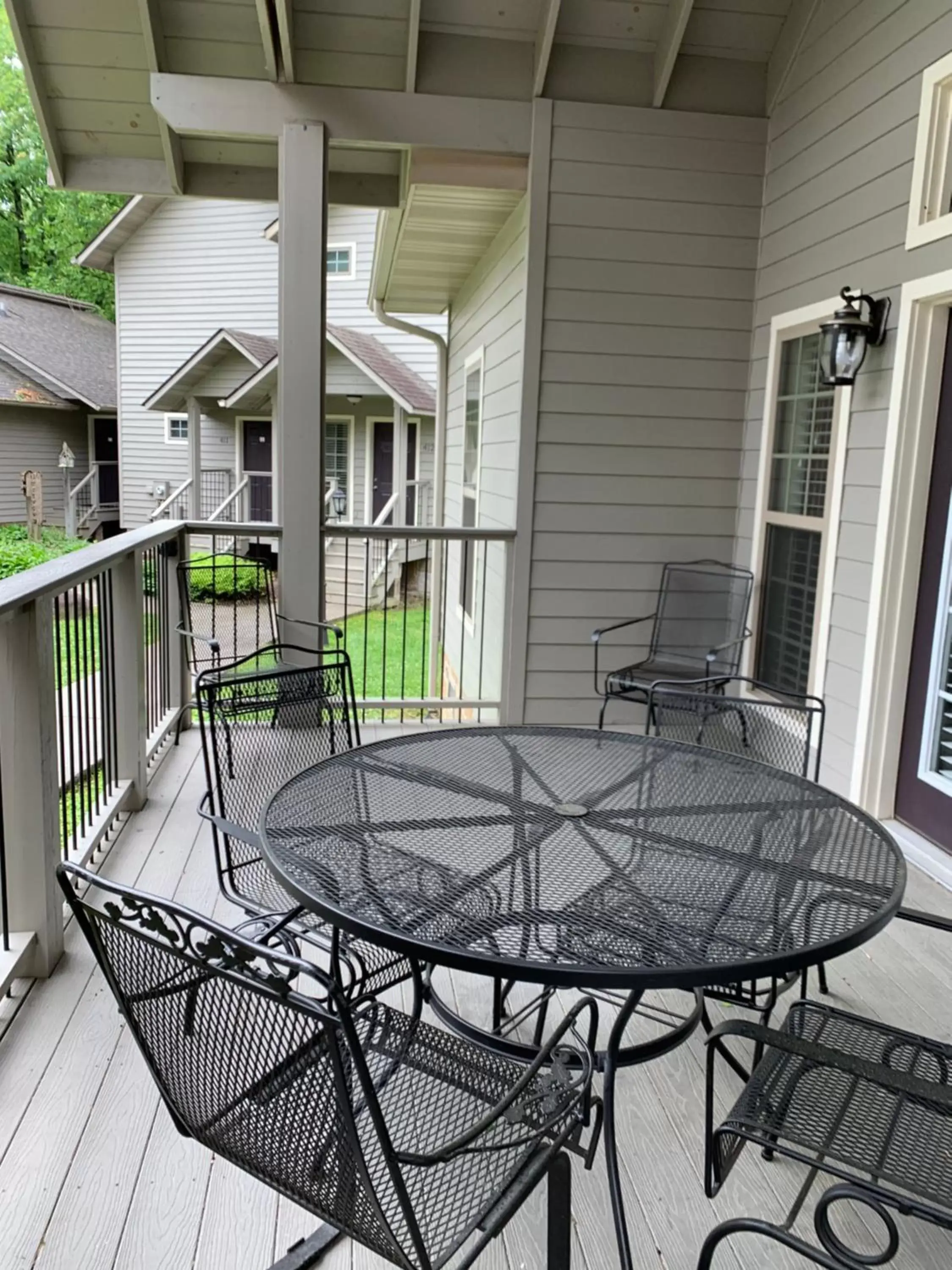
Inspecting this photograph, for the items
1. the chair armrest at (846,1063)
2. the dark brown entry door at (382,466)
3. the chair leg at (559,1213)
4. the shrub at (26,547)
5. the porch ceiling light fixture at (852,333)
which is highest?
the porch ceiling light fixture at (852,333)

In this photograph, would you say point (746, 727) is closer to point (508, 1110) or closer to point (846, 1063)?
point (846, 1063)

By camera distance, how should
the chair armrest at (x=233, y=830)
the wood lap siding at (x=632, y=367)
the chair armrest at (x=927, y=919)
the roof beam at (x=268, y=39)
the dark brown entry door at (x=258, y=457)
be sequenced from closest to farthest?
the chair armrest at (x=927, y=919) < the chair armrest at (x=233, y=830) < the roof beam at (x=268, y=39) < the wood lap siding at (x=632, y=367) < the dark brown entry door at (x=258, y=457)

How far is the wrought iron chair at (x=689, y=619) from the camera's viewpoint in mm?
4566

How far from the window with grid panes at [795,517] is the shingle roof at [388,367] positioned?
6840 millimetres

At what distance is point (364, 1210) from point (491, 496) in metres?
5.06

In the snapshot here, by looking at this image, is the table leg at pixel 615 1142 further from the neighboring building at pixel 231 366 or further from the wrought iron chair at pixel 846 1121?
the neighboring building at pixel 231 366

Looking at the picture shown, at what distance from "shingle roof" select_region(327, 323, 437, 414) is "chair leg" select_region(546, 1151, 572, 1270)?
1000cm

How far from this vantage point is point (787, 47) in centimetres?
420

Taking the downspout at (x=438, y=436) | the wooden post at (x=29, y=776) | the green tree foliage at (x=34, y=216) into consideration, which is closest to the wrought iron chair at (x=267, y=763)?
the wooden post at (x=29, y=776)

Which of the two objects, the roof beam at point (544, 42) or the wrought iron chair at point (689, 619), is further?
the wrought iron chair at point (689, 619)

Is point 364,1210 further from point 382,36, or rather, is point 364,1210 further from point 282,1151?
point 382,36

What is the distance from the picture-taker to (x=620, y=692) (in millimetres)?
4492

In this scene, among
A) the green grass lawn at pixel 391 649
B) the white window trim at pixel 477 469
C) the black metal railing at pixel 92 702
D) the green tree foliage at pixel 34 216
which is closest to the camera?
the black metal railing at pixel 92 702

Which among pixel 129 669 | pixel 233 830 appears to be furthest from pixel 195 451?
pixel 233 830
